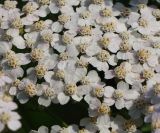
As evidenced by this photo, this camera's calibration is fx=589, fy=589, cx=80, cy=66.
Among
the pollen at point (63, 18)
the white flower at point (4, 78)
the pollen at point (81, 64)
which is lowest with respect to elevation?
the white flower at point (4, 78)

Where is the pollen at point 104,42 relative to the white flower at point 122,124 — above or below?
above

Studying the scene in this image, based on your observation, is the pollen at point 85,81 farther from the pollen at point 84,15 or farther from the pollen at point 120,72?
the pollen at point 84,15

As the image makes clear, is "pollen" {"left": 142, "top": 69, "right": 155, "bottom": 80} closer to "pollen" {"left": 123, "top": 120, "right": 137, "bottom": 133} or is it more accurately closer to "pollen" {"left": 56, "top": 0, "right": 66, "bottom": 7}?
"pollen" {"left": 123, "top": 120, "right": 137, "bottom": 133}

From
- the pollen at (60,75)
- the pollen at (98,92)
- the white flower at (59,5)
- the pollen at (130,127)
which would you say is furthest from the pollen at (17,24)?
the pollen at (130,127)

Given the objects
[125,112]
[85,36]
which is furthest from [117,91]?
[85,36]

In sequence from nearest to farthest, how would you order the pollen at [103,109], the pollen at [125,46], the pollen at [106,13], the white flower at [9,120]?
the white flower at [9,120], the pollen at [103,109], the pollen at [125,46], the pollen at [106,13]

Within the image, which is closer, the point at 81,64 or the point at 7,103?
the point at 7,103

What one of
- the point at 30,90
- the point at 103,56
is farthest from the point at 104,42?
the point at 30,90

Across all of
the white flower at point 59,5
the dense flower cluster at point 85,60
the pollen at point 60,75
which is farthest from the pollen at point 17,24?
the pollen at point 60,75

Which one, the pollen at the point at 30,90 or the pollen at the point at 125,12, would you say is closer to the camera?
the pollen at the point at 30,90

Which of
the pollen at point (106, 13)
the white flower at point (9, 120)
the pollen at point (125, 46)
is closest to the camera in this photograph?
the white flower at point (9, 120)

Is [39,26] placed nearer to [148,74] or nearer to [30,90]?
[30,90]
